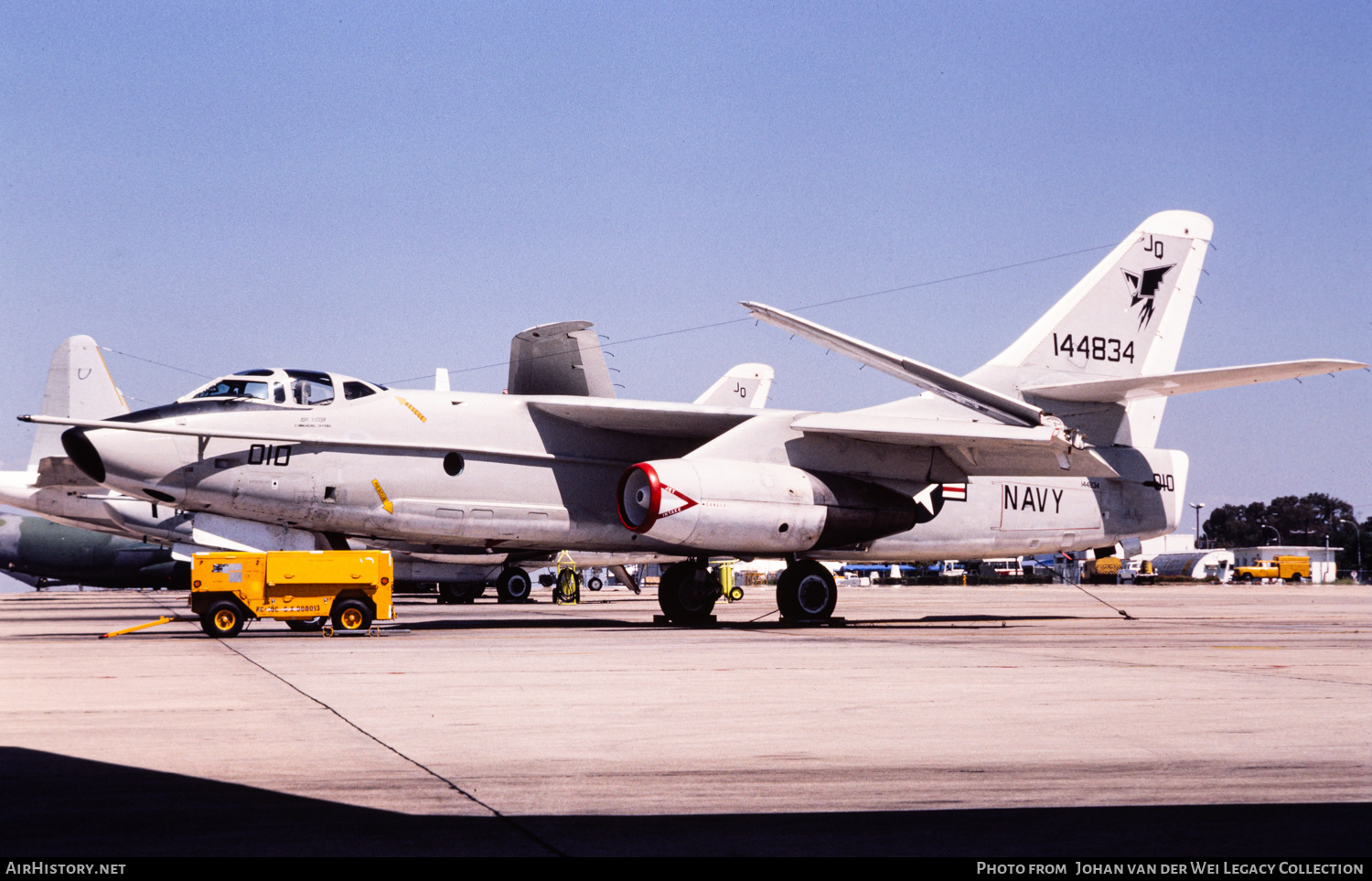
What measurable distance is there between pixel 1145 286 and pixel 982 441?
6.00m

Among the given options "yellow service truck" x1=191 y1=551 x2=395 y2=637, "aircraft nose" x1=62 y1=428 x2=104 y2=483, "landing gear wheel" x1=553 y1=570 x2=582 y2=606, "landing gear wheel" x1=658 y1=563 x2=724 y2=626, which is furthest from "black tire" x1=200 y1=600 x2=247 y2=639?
"landing gear wheel" x1=553 y1=570 x2=582 y2=606

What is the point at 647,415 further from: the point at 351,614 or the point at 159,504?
the point at 159,504

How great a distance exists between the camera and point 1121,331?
21.9 meters

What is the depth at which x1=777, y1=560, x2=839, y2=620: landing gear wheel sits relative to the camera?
19.2 m

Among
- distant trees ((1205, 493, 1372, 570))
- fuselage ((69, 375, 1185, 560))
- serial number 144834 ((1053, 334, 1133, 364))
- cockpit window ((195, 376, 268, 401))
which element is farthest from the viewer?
distant trees ((1205, 493, 1372, 570))

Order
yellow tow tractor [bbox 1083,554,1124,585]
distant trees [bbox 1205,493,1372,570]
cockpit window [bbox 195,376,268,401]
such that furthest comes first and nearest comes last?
distant trees [bbox 1205,493,1372,570] → yellow tow tractor [bbox 1083,554,1124,585] → cockpit window [bbox 195,376,268,401]

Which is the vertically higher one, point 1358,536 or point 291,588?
point 291,588

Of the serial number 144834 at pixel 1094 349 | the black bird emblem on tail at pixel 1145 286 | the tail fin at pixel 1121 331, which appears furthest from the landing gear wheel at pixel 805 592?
the black bird emblem on tail at pixel 1145 286

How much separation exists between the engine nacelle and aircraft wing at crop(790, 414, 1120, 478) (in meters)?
0.70

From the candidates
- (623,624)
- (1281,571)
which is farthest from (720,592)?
(1281,571)

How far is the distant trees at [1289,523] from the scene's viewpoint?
164625 millimetres

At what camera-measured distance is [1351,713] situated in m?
7.68

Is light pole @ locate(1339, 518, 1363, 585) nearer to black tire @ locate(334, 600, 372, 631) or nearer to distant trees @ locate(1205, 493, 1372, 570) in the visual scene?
distant trees @ locate(1205, 493, 1372, 570)

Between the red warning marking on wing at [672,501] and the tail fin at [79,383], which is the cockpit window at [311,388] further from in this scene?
the tail fin at [79,383]
